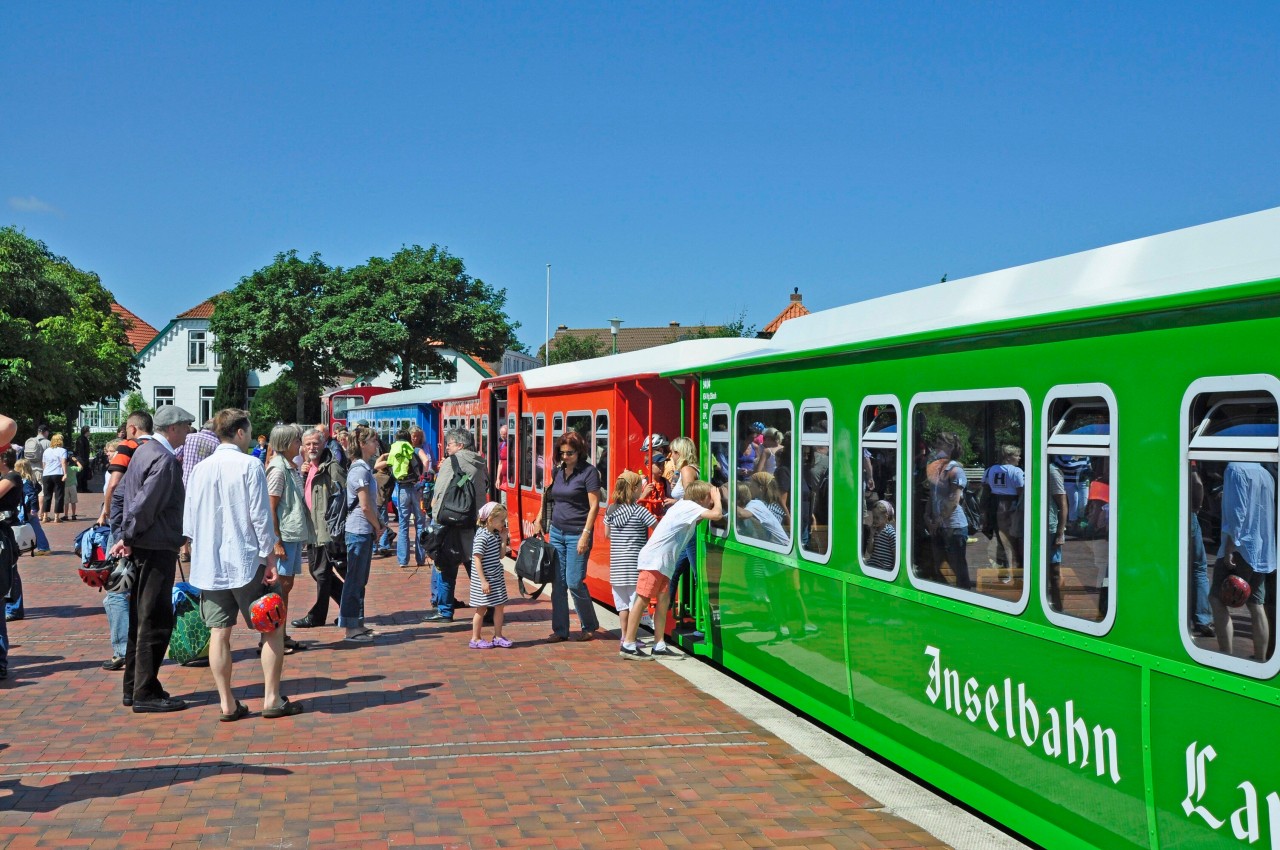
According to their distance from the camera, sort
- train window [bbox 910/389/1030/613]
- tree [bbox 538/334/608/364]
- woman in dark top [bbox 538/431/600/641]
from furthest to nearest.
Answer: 1. tree [bbox 538/334/608/364]
2. woman in dark top [bbox 538/431/600/641]
3. train window [bbox 910/389/1030/613]

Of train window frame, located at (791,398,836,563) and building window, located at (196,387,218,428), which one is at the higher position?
building window, located at (196,387,218,428)

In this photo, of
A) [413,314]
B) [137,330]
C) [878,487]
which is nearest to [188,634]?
[878,487]

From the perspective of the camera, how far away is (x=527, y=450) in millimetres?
16734

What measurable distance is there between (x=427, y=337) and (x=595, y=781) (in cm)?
4369

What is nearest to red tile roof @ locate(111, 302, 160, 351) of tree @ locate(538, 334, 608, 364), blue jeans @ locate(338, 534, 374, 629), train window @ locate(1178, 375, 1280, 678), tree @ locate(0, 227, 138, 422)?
tree @ locate(538, 334, 608, 364)

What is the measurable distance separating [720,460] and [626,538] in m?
1.22

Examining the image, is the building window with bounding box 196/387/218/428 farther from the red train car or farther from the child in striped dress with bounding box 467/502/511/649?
the child in striped dress with bounding box 467/502/511/649

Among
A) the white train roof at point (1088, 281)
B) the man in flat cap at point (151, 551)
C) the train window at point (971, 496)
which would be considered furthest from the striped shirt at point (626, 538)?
the train window at point (971, 496)

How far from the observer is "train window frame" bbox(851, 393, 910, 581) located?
20.4 ft

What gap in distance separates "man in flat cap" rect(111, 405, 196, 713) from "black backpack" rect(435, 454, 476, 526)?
3054mm

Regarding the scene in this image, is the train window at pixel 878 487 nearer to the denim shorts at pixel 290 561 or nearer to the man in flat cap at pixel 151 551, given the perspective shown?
the man in flat cap at pixel 151 551

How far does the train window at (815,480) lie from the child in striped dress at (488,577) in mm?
3311

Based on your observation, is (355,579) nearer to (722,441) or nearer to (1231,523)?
(722,441)

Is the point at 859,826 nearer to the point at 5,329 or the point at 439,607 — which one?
the point at 439,607
